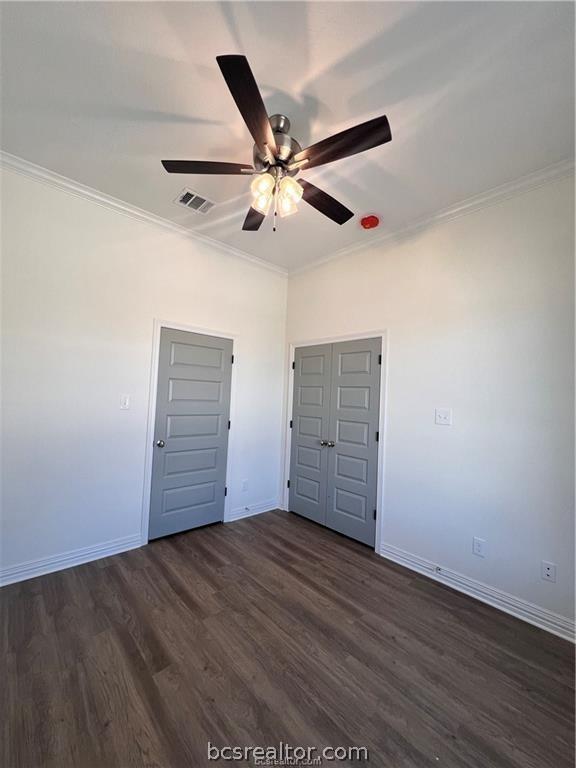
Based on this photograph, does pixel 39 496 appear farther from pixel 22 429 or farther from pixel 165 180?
pixel 165 180

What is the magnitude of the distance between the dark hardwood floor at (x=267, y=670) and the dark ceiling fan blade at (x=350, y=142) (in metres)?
2.65

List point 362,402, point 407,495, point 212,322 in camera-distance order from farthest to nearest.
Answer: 1. point 212,322
2. point 362,402
3. point 407,495

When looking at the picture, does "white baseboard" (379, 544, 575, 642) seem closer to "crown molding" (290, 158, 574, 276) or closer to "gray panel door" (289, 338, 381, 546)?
"gray panel door" (289, 338, 381, 546)

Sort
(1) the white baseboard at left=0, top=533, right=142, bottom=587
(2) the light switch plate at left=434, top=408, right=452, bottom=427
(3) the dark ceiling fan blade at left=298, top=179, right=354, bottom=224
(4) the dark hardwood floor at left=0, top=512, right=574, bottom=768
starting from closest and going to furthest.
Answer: (4) the dark hardwood floor at left=0, top=512, right=574, bottom=768, (3) the dark ceiling fan blade at left=298, top=179, right=354, bottom=224, (1) the white baseboard at left=0, top=533, right=142, bottom=587, (2) the light switch plate at left=434, top=408, right=452, bottom=427

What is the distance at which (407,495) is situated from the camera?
273 cm

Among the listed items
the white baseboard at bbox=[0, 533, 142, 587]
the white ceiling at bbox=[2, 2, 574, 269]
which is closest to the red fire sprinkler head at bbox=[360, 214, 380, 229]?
the white ceiling at bbox=[2, 2, 574, 269]

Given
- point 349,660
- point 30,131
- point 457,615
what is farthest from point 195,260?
point 457,615

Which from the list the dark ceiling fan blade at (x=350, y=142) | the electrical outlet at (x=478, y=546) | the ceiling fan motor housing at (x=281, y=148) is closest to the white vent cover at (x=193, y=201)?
the ceiling fan motor housing at (x=281, y=148)

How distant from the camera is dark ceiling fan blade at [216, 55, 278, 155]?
1140 millimetres

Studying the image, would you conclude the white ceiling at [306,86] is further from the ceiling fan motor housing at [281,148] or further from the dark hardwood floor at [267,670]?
the dark hardwood floor at [267,670]

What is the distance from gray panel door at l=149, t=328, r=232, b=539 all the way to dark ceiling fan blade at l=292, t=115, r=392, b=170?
207 cm

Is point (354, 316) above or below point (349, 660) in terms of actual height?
above

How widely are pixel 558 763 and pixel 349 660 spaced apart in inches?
34.8

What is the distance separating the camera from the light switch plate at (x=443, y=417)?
98.4 inches
